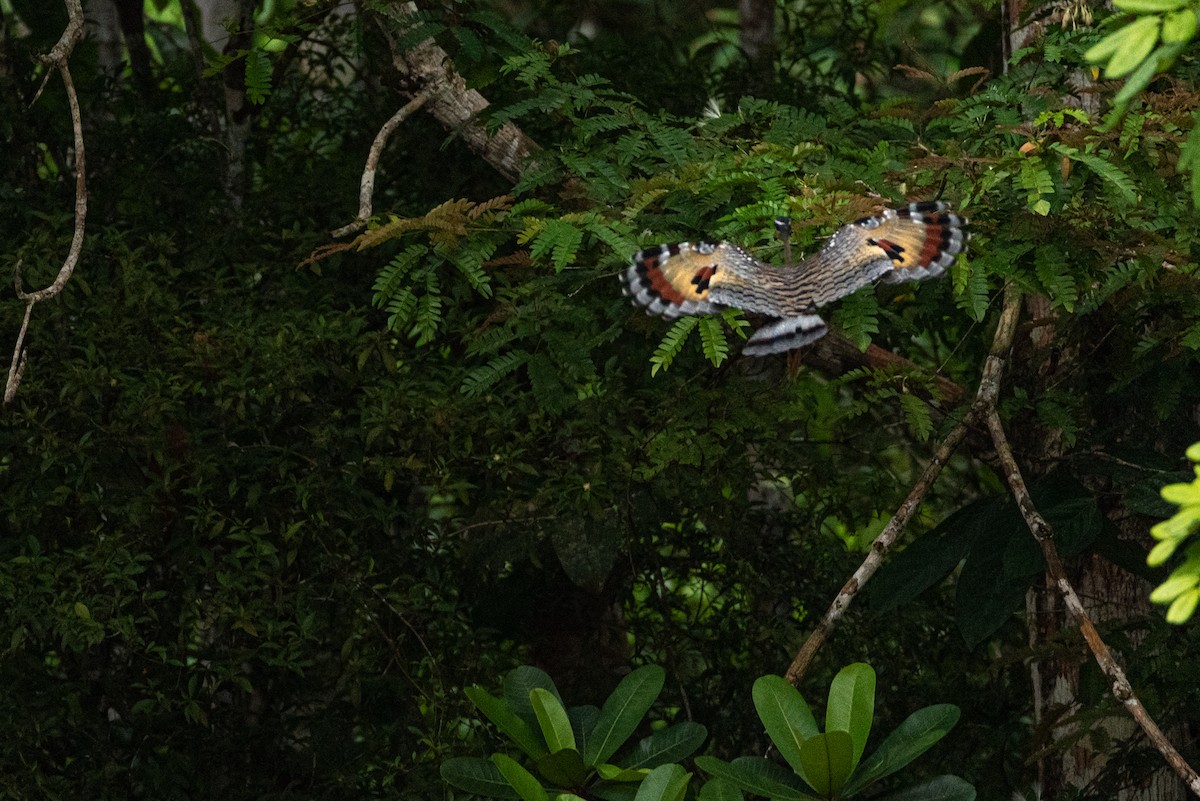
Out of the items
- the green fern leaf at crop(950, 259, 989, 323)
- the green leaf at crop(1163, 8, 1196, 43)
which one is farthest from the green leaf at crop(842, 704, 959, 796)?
the green leaf at crop(1163, 8, 1196, 43)

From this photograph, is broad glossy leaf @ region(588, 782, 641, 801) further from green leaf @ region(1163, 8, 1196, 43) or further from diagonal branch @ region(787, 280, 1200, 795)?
green leaf @ region(1163, 8, 1196, 43)

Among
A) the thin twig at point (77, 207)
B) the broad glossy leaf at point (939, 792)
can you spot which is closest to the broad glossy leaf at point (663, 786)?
the broad glossy leaf at point (939, 792)

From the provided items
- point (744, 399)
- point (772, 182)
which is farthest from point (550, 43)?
point (744, 399)

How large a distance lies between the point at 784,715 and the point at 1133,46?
1.26m

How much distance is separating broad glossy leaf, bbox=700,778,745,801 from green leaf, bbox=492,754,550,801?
9.9 inches

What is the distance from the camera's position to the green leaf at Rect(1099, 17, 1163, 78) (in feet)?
4.29

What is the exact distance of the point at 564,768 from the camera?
225 centimetres

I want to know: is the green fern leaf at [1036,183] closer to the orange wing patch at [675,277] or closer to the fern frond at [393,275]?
the orange wing patch at [675,277]

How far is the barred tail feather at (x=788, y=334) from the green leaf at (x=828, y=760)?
0.61 m

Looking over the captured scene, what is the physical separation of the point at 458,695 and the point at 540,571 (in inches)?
19.4

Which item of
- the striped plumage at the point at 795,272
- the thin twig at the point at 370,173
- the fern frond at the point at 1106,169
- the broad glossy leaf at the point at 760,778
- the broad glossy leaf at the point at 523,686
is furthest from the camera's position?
the thin twig at the point at 370,173

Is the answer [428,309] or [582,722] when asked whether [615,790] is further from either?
[428,309]

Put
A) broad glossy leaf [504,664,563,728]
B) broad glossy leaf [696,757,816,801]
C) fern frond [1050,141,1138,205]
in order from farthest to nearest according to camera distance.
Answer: broad glossy leaf [504,664,563,728] → broad glossy leaf [696,757,816,801] → fern frond [1050,141,1138,205]

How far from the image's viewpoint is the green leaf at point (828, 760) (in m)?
2.10
